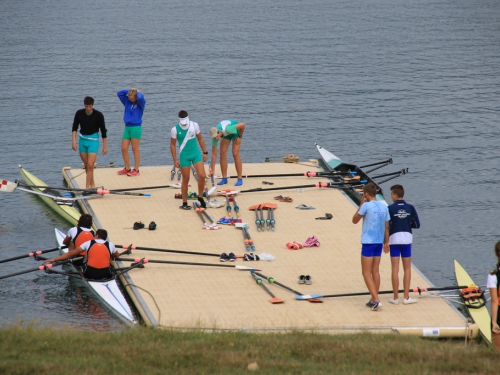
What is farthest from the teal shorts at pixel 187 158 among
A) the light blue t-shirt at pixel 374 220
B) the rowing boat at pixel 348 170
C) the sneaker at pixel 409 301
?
the sneaker at pixel 409 301

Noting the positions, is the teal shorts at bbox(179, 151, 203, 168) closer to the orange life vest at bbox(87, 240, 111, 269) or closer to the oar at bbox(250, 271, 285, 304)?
the orange life vest at bbox(87, 240, 111, 269)

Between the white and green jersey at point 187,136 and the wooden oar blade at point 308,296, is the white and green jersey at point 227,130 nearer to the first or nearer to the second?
the white and green jersey at point 187,136

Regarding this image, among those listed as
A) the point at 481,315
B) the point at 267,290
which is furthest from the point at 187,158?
the point at 481,315

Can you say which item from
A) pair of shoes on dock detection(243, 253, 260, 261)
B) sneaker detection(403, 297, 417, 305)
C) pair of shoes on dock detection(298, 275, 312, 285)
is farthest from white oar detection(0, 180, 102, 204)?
sneaker detection(403, 297, 417, 305)

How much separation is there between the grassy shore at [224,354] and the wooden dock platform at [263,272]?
136cm

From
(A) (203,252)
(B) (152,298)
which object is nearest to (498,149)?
(A) (203,252)

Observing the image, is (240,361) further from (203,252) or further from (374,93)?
(374,93)

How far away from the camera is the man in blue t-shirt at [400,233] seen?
14961 millimetres

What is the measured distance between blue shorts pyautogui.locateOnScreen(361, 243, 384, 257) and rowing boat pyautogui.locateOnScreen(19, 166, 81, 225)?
9.16m

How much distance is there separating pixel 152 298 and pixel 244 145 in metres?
15.1

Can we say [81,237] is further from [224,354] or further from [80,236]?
[224,354]

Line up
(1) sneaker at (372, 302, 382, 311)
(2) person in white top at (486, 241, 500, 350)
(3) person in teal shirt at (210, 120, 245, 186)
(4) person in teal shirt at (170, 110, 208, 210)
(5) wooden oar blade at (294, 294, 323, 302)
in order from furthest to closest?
(3) person in teal shirt at (210, 120, 245, 186), (4) person in teal shirt at (170, 110, 208, 210), (5) wooden oar blade at (294, 294, 323, 302), (1) sneaker at (372, 302, 382, 311), (2) person in white top at (486, 241, 500, 350)

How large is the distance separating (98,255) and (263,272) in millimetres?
3281

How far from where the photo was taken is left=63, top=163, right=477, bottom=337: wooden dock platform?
14.6 metres
